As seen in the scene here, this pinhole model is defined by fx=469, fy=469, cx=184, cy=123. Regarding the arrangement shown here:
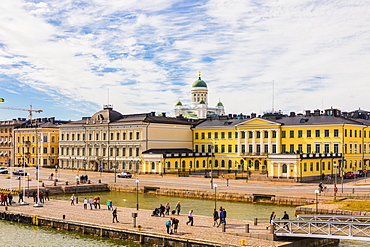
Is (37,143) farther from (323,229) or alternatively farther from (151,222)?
(323,229)

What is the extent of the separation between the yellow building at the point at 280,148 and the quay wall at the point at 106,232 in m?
35.8

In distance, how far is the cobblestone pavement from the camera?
3300 cm

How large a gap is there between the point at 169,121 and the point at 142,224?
6125cm

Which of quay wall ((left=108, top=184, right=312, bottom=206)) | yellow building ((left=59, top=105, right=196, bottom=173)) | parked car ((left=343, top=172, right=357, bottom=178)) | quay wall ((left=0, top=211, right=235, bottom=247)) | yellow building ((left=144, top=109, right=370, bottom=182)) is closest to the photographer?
quay wall ((left=0, top=211, right=235, bottom=247))

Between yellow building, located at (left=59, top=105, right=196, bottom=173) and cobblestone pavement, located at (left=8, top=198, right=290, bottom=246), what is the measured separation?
40220 millimetres

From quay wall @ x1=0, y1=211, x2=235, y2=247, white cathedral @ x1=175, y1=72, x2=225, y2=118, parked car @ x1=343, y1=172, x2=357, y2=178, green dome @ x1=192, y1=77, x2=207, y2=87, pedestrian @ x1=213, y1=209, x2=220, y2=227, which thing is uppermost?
green dome @ x1=192, y1=77, x2=207, y2=87

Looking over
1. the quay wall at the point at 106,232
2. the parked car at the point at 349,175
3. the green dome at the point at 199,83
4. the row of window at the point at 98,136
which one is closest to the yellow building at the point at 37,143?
the row of window at the point at 98,136

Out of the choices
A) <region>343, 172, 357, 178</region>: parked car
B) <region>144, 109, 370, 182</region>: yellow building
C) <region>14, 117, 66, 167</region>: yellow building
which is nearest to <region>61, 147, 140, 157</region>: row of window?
<region>144, 109, 370, 182</region>: yellow building

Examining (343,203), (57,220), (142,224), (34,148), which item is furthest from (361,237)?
(34,148)

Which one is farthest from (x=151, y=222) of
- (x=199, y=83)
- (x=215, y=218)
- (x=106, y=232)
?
(x=199, y=83)

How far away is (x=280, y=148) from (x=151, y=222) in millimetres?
53527

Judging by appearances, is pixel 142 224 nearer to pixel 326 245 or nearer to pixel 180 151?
pixel 326 245

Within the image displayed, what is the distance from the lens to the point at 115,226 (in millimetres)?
37531

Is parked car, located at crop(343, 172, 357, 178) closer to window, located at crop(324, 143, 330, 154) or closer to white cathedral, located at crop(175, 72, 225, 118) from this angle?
window, located at crop(324, 143, 330, 154)
